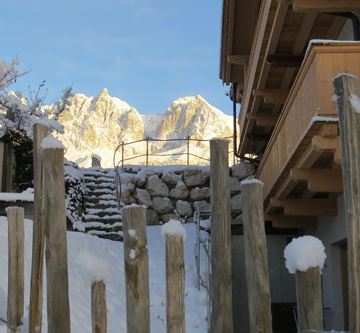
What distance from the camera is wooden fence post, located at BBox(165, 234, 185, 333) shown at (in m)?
3.42

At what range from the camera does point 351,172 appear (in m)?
2.84

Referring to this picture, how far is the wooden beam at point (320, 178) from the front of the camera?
28.9ft

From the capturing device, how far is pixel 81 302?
9.57 metres

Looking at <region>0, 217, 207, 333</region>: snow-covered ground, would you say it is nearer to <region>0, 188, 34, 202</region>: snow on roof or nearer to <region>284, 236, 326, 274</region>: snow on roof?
<region>0, 188, 34, 202</region>: snow on roof

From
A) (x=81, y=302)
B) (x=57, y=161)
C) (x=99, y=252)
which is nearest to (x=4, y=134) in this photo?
(x=99, y=252)

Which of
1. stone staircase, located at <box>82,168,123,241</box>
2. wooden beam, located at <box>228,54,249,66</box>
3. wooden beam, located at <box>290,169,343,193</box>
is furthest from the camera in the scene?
wooden beam, located at <box>228,54,249,66</box>

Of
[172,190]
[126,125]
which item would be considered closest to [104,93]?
[126,125]

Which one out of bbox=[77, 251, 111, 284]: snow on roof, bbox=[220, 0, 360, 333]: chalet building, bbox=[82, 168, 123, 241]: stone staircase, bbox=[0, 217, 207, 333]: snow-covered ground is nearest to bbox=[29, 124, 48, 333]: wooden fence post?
bbox=[77, 251, 111, 284]: snow on roof

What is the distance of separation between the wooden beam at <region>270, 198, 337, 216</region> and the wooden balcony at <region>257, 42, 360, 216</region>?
0.7 inches

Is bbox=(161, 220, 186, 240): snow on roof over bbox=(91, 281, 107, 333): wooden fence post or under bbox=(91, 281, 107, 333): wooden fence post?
over

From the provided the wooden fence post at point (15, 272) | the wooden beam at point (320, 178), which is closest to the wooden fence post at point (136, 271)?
the wooden fence post at point (15, 272)

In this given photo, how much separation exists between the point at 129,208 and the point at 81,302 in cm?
642

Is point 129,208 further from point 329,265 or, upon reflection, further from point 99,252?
point 99,252

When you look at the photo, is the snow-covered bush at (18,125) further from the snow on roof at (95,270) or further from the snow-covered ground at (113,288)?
the snow on roof at (95,270)
